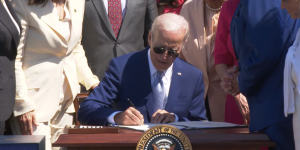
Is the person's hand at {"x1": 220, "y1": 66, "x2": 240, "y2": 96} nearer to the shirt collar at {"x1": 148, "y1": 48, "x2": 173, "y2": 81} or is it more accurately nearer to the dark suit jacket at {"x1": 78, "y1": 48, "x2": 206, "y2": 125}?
the dark suit jacket at {"x1": 78, "y1": 48, "x2": 206, "y2": 125}

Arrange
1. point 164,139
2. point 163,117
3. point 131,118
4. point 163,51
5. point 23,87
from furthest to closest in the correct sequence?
point 23,87
point 163,51
point 163,117
point 131,118
point 164,139

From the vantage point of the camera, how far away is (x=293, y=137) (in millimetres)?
2350

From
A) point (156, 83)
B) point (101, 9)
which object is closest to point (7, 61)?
point (156, 83)

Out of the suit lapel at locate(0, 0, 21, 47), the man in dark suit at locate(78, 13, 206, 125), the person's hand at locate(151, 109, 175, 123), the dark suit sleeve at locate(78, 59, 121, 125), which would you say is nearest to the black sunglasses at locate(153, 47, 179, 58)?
the man in dark suit at locate(78, 13, 206, 125)

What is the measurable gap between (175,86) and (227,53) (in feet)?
2.01

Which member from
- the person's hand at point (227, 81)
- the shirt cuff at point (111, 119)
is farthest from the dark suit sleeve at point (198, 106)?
the shirt cuff at point (111, 119)

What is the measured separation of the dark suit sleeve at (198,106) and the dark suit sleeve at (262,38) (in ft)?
3.53

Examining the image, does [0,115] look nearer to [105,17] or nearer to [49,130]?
[49,130]

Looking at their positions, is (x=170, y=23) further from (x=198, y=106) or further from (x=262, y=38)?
(x=262, y=38)

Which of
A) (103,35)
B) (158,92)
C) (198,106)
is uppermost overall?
(103,35)

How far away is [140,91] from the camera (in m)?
3.47

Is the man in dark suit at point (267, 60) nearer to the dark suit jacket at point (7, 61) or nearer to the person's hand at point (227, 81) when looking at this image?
the person's hand at point (227, 81)

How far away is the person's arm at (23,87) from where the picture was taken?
11.8 feet

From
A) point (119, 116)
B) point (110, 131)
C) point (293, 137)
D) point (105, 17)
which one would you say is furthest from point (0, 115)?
point (293, 137)
